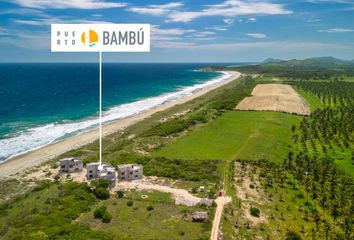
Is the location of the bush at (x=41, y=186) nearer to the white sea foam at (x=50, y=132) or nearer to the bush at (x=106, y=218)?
the bush at (x=106, y=218)

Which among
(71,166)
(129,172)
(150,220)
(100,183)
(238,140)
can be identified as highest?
(238,140)

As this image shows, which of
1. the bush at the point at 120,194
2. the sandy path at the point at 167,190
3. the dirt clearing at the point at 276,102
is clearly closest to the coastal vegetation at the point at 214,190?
the bush at the point at 120,194

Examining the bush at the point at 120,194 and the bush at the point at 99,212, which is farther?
the bush at the point at 120,194

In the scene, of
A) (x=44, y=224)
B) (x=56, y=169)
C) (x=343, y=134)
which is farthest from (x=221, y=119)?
(x=44, y=224)

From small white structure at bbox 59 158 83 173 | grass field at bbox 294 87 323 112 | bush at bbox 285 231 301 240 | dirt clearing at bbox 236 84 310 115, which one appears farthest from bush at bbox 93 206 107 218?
grass field at bbox 294 87 323 112

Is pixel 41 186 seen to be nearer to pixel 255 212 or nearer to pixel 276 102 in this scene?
pixel 255 212

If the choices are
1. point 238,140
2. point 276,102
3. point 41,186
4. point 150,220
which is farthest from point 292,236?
point 276,102

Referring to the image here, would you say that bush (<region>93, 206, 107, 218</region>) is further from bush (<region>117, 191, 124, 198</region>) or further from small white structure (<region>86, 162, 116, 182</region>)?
small white structure (<region>86, 162, 116, 182</region>)
